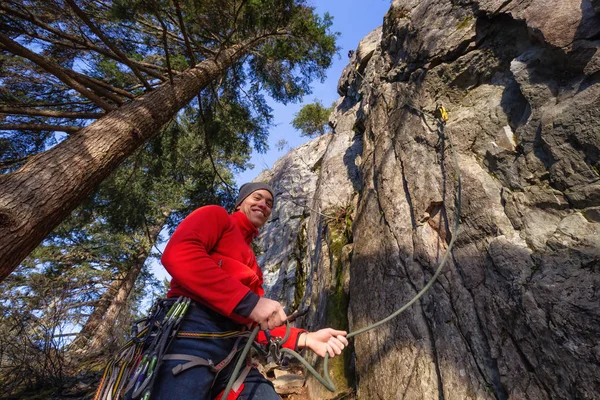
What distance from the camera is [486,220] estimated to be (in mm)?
2682

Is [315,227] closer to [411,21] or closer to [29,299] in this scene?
[411,21]

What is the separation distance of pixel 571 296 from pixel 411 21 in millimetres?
5137

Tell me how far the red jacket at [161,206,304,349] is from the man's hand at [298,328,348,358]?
0.09m

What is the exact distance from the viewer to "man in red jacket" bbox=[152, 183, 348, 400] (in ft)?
5.39

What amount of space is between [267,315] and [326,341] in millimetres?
559

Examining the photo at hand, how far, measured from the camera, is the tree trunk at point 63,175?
7.68ft

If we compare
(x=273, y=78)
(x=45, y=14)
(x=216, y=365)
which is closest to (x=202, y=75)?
(x=45, y=14)

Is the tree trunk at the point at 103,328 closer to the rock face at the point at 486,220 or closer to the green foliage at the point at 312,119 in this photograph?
the rock face at the point at 486,220

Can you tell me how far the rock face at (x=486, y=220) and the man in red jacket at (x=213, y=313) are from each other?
4.29ft

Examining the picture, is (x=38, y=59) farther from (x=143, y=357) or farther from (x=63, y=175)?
(x=143, y=357)

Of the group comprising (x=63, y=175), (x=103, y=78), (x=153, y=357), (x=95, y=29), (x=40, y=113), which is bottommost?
(x=153, y=357)

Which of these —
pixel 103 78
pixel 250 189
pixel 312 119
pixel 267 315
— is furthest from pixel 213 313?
pixel 312 119

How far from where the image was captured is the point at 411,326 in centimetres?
290

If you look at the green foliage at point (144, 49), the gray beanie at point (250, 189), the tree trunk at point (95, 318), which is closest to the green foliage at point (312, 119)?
the green foliage at point (144, 49)
